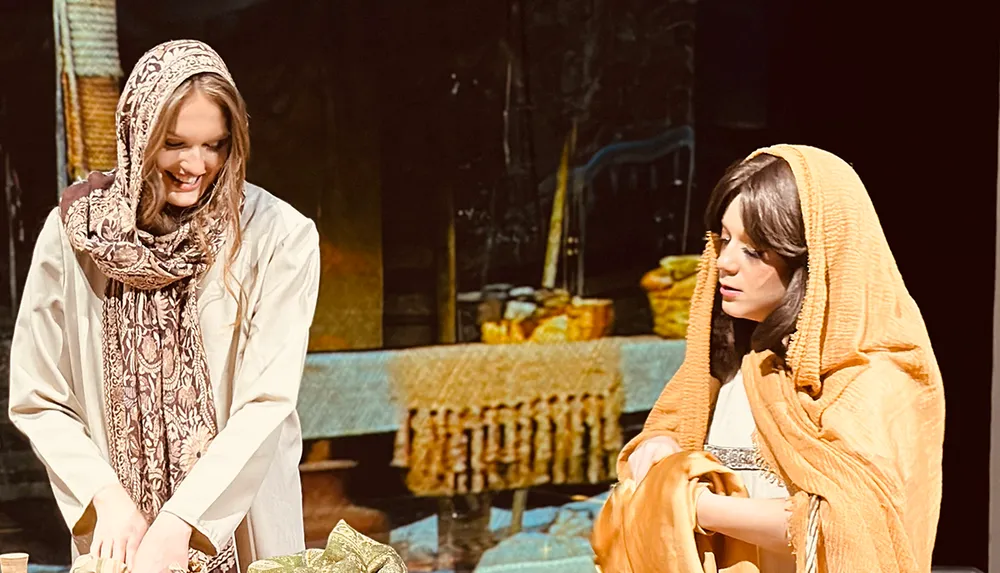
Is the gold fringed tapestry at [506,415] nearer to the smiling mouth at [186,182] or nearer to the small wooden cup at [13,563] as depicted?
the smiling mouth at [186,182]

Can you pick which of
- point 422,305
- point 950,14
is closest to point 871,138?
point 950,14

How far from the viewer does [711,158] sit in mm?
4133

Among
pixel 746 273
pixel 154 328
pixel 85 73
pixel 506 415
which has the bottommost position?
pixel 506 415

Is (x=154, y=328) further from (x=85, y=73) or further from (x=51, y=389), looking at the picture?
(x=85, y=73)

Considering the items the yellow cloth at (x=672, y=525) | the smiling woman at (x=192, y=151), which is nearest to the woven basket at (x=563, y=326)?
the smiling woman at (x=192, y=151)

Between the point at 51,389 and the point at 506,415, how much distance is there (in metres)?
1.95

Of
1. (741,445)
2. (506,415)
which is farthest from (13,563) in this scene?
(506,415)

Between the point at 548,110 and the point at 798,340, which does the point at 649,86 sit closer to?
the point at 548,110

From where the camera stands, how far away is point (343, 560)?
1759mm

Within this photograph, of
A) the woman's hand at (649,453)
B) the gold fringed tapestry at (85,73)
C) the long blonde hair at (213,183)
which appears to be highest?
the gold fringed tapestry at (85,73)

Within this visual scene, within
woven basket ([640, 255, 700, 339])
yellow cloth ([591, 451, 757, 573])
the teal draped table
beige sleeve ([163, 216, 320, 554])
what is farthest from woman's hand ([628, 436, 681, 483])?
woven basket ([640, 255, 700, 339])

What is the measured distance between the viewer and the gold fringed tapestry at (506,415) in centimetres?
396

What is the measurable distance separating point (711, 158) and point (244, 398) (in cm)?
226

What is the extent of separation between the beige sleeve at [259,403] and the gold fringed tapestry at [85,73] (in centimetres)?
140
